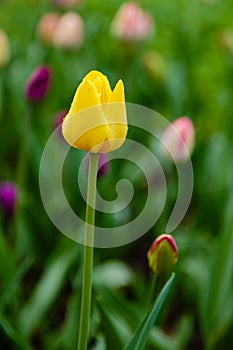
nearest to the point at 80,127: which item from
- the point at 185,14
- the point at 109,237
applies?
the point at 109,237

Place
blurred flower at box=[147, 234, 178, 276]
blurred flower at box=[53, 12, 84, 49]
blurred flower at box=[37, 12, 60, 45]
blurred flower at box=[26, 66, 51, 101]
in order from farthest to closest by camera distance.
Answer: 1. blurred flower at box=[37, 12, 60, 45]
2. blurred flower at box=[53, 12, 84, 49]
3. blurred flower at box=[26, 66, 51, 101]
4. blurred flower at box=[147, 234, 178, 276]

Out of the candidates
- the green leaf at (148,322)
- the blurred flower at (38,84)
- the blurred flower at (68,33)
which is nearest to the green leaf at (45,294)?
the blurred flower at (38,84)

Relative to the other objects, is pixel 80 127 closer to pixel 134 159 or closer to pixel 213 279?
pixel 213 279

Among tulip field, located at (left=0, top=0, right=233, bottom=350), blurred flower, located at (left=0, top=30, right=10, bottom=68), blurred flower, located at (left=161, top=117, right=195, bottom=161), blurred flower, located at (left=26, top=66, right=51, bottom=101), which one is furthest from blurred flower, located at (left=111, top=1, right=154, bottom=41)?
blurred flower, located at (left=161, top=117, right=195, bottom=161)

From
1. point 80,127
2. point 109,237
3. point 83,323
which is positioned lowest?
point 109,237

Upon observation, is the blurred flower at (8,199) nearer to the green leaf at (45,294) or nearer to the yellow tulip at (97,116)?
the green leaf at (45,294)

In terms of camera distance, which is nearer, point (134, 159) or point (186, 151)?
point (186, 151)

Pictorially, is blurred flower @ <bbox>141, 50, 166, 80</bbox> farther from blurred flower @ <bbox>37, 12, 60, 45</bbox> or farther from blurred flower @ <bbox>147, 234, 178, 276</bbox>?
blurred flower @ <bbox>147, 234, 178, 276</bbox>

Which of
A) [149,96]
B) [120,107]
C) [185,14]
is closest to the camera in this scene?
[120,107]
